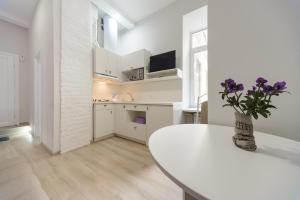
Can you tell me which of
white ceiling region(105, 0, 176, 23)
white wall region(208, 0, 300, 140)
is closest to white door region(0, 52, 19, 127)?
white ceiling region(105, 0, 176, 23)

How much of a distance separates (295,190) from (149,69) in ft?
9.86

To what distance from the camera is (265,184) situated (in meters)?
0.31

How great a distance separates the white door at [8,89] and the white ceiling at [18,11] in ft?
3.31

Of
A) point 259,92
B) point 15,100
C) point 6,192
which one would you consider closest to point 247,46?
point 259,92

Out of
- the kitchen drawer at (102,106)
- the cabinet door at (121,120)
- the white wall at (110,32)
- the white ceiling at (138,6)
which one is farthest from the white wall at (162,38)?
the kitchen drawer at (102,106)

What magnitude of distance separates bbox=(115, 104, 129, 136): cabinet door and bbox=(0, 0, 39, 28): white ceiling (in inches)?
128

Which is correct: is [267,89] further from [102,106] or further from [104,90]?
[104,90]

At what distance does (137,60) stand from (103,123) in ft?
5.85

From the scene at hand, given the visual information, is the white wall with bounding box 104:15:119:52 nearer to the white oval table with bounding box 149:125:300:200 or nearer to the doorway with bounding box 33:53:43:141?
the doorway with bounding box 33:53:43:141

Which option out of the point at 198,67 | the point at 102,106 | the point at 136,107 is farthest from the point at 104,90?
the point at 198,67

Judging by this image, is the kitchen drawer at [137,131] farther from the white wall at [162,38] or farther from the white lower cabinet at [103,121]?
the white wall at [162,38]

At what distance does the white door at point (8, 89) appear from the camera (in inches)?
133

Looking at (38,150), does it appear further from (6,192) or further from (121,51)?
(121,51)

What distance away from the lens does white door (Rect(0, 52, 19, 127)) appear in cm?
338
